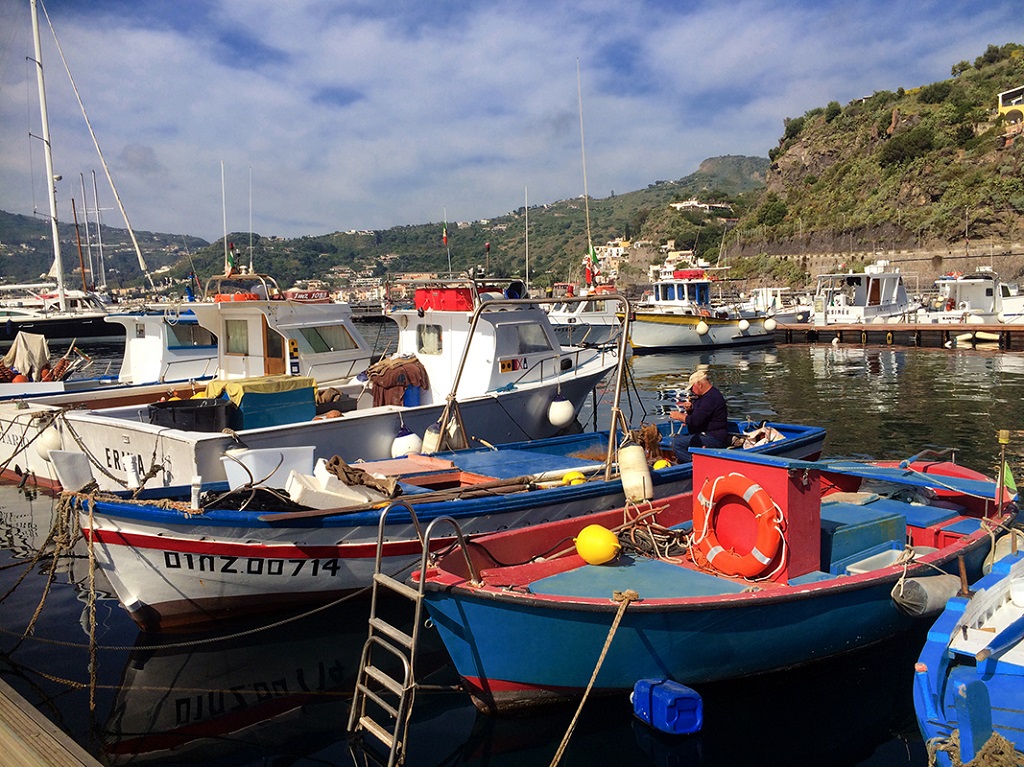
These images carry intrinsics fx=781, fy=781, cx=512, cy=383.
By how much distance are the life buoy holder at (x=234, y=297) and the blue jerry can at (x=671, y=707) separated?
1073 centimetres

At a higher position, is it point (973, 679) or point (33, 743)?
point (973, 679)

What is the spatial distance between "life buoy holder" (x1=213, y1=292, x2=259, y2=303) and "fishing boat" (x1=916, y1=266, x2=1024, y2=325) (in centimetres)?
3268

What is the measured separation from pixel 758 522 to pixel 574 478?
261 centimetres

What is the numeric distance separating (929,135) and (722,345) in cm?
4234

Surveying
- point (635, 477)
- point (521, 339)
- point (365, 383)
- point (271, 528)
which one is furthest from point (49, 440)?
point (635, 477)

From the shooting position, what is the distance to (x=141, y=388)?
14305mm

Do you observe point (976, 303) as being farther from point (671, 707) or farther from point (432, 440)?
point (671, 707)

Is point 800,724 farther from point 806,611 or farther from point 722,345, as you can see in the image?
point 722,345

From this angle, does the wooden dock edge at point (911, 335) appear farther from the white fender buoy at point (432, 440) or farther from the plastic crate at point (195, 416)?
the plastic crate at point (195, 416)

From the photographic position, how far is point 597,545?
6949mm

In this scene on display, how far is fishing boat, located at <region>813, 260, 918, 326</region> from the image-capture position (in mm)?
39719

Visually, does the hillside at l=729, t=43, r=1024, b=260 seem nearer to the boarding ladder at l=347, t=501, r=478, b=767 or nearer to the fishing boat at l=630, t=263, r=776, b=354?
the fishing boat at l=630, t=263, r=776, b=354

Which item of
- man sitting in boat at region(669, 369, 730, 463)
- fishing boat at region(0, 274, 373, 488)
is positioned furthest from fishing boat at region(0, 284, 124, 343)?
man sitting in boat at region(669, 369, 730, 463)

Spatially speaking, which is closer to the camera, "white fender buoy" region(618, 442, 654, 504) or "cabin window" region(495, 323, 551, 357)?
"white fender buoy" region(618, 442, 654, 504)
